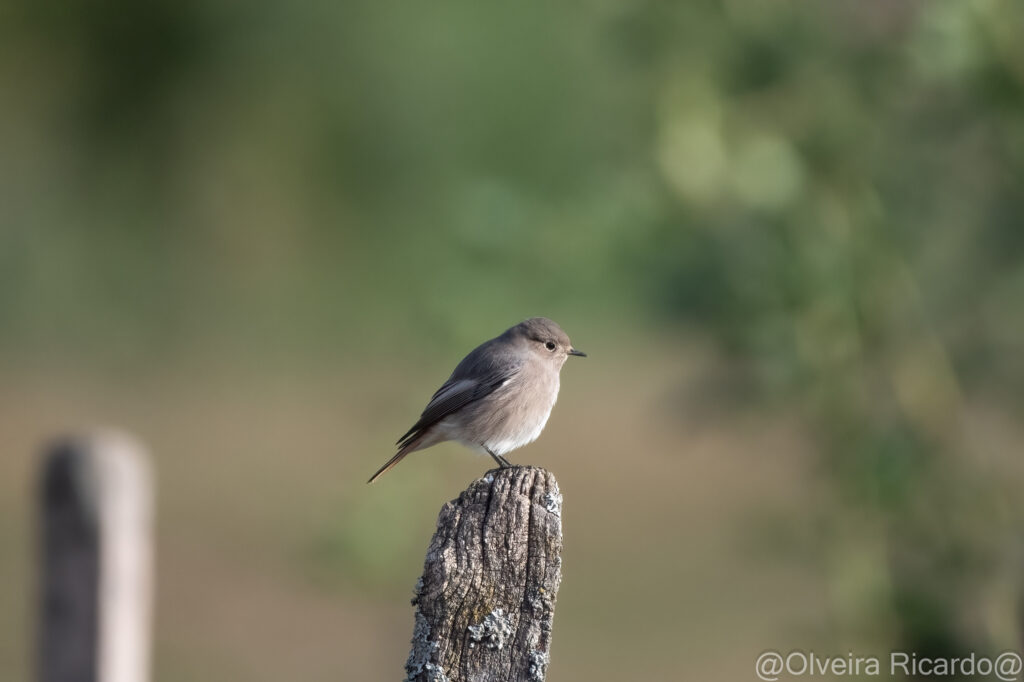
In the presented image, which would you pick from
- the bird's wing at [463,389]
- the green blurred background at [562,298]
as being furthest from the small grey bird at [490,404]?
the green blurred background at [562,298]

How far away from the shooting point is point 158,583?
572 inches

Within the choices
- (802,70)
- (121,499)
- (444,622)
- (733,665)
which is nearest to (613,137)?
(802,70)

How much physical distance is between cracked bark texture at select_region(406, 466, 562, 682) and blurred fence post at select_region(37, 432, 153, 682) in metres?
1.57

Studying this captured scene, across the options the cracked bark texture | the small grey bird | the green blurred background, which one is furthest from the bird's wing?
the cracked bark texture

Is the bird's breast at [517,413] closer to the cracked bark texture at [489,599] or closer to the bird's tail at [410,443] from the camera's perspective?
the bird's tail at [410,443]

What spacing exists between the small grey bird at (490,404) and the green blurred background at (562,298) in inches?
31.4

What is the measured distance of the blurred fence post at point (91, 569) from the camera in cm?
412

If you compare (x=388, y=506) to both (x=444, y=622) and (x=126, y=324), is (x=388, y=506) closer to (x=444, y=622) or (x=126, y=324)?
(x=444, y=622)

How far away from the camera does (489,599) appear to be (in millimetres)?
2967

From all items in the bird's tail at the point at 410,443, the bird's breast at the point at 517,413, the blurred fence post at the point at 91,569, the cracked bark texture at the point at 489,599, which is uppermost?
the bird's breast at the point at 517,413

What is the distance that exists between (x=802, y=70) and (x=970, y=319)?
4.86 feet

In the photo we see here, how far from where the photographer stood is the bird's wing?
559cm

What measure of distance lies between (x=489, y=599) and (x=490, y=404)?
8.96 feet

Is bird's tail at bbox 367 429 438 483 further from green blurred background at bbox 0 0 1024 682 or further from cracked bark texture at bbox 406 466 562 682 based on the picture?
cracked bark texture at bbox 406 466 562 682
